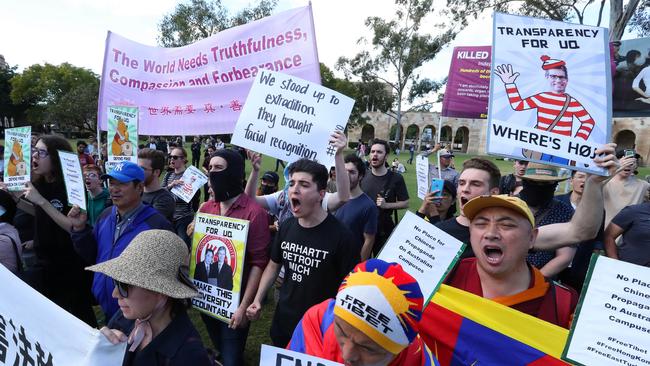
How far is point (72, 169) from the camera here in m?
3.30

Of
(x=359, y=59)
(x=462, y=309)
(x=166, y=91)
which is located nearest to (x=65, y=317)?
(x=462, y=309)

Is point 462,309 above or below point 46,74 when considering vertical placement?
below

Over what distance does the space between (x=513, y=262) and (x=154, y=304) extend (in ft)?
5.69

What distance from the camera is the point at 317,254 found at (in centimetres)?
272

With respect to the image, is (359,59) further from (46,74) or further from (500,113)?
(46,74)

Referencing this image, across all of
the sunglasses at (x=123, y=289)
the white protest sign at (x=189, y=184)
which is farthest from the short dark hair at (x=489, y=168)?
the white protest sign at (x=189, y=184)

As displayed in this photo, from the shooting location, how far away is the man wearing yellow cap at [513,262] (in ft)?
6.20

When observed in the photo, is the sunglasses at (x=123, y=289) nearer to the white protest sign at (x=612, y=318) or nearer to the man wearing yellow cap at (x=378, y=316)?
the man wearing yellow cap at (x=378, y=316)

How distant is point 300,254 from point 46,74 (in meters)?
78.4

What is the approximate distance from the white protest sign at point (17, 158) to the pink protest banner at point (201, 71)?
1891 mm

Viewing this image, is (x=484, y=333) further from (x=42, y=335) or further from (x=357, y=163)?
(x=357, y=163)

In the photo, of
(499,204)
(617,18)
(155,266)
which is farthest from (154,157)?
(617,18)

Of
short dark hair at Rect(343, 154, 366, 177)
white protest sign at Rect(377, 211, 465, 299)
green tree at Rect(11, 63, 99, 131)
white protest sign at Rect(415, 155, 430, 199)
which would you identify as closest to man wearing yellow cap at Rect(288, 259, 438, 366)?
white protest sign at Rect(377, 211, 465, 299)

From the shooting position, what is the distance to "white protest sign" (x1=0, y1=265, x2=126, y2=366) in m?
1.65
